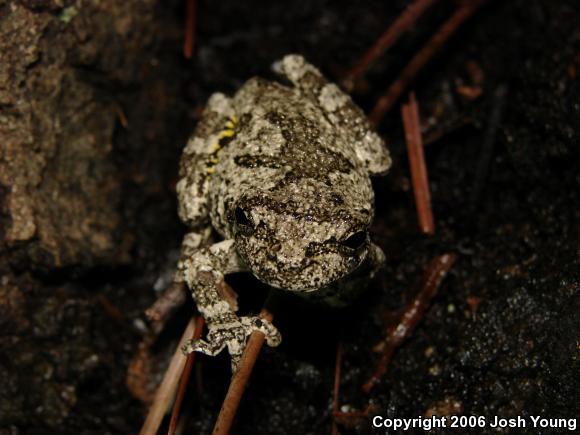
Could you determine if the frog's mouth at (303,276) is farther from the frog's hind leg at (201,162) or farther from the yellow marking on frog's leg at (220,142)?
the yellow marking on frog's leg at (220,142)

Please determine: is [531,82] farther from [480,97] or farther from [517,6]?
[517,6]

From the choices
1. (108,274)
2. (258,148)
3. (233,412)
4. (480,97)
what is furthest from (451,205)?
(108,274)

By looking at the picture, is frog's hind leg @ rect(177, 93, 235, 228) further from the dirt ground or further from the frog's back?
the dirt ground

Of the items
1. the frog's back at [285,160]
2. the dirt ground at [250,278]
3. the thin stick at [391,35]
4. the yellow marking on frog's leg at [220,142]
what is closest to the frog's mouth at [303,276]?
the frog's back at [285,160]

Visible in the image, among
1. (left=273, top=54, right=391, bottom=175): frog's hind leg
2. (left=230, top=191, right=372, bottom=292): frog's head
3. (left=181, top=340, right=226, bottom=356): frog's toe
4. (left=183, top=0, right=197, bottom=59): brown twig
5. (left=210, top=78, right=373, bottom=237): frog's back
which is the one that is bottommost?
(left=181, top=340, right=226, bottom=356): frog's toe

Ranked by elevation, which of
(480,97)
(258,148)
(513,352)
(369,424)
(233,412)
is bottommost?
(233,412)

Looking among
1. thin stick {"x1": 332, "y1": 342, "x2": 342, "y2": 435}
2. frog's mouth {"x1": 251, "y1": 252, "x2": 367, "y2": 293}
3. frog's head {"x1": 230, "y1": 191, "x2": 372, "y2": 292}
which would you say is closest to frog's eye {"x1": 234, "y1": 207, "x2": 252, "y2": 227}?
frog's head {"x1": 230, "y1": 191, "x2": 372, "y2": 292}
